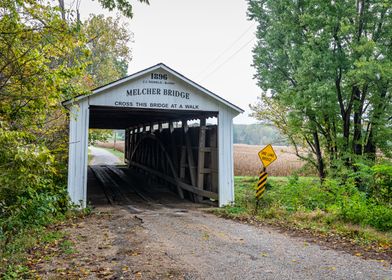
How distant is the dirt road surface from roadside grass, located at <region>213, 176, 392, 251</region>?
105cm

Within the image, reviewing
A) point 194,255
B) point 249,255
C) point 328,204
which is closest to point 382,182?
point 328,204

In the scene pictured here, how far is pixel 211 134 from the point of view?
499 inches

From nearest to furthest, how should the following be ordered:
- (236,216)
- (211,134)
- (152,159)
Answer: (236,216) < (211,134) < (152,159)

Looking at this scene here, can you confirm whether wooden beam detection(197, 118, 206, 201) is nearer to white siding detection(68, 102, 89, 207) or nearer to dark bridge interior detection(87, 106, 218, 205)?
dark bridge interior detection(87, 106, 218, 205)

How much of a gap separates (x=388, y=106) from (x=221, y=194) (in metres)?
7.15

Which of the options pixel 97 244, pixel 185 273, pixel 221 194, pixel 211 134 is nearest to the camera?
pixel 185 273

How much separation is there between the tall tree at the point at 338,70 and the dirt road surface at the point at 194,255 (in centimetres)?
711

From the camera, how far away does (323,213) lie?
888 cm

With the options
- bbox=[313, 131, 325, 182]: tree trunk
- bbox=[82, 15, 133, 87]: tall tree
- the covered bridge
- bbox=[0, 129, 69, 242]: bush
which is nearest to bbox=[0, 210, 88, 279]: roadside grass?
bbox=[0, 129, 69, 242]: bush

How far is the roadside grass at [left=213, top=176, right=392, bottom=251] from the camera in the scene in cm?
732

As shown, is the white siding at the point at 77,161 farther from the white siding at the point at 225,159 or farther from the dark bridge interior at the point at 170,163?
the white siding at the point at 225,159

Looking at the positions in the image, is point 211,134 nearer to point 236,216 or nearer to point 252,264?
point 236,216

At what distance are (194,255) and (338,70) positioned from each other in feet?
35.5

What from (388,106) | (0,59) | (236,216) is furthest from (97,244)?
(388,106)
